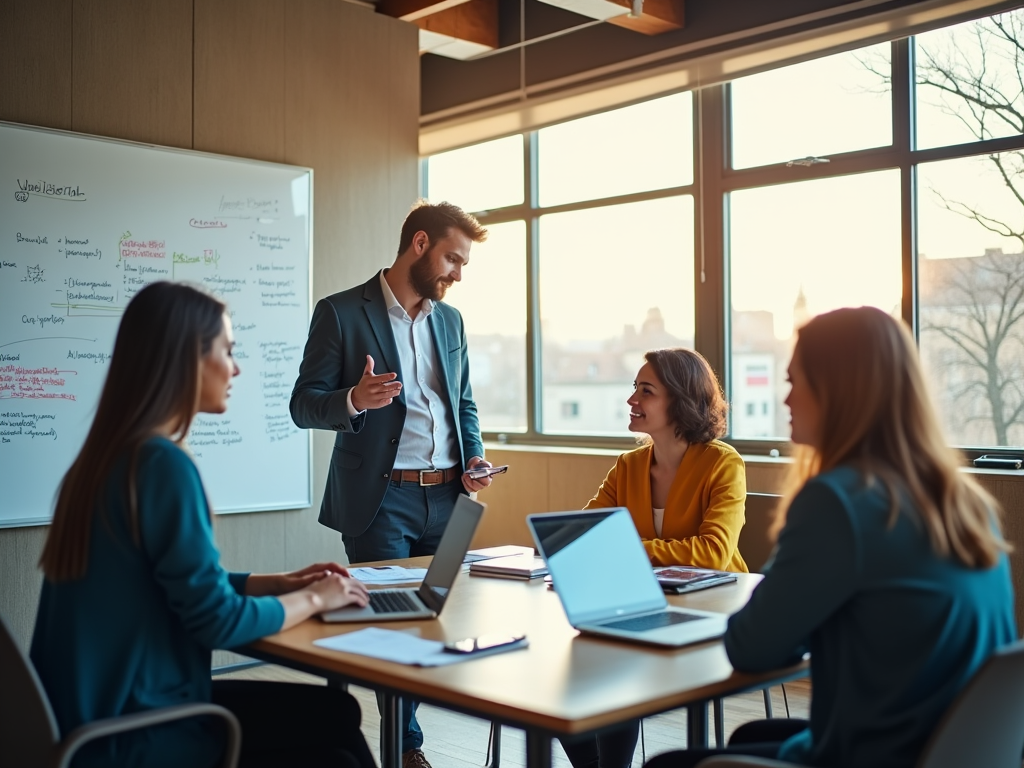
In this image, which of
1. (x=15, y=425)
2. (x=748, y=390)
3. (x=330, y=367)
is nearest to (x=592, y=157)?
(x=748, y=390)

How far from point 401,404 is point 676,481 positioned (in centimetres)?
87

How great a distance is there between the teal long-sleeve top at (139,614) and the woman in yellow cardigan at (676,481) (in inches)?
50.3

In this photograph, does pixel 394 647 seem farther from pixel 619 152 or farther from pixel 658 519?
pixel 619 152

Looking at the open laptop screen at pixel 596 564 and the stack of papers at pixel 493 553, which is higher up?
the open laptop screen at pixel 596 564

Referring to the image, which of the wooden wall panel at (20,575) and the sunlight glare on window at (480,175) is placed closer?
the wooden wall panel at (20,575)

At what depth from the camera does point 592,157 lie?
18.5 ft

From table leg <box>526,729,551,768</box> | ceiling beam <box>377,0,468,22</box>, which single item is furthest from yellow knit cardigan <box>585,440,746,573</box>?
ceiling beam <box>377,0,468,22</box>

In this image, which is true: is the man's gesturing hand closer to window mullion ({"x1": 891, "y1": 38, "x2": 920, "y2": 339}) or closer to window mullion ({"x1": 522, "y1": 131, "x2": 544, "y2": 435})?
window mullion ({"x1": 891, "y1": 38, "x2": 920, "y2": 339})

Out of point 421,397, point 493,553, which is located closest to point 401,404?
point 421,397

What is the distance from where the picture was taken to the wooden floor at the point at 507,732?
3467 millimetres

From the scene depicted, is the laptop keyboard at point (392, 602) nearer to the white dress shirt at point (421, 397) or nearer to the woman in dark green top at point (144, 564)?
the woman in dark green top at point (144, 564)

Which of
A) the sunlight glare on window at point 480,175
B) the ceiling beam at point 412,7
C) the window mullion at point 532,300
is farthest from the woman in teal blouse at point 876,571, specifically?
the sunlight glare on window at point 480,175

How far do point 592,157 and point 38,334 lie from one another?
3049 mm

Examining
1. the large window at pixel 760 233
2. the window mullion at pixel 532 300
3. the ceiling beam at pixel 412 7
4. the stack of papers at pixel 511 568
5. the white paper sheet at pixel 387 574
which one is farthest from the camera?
the window mullion at pixel 532 300
